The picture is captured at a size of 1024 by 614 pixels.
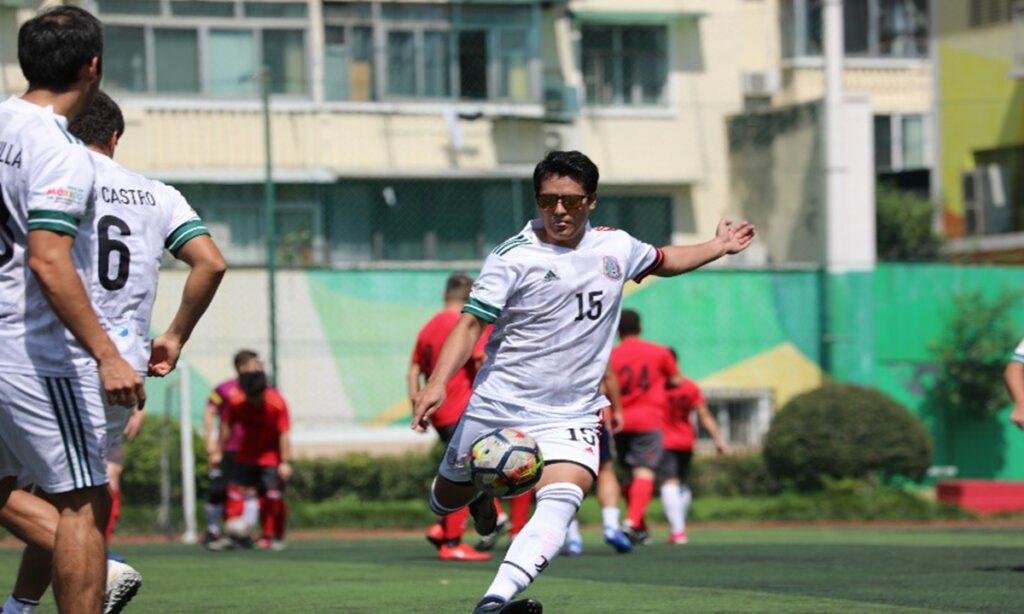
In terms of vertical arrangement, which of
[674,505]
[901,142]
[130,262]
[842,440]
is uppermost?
[901,142]

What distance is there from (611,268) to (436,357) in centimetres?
626

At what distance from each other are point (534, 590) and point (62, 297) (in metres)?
5.64

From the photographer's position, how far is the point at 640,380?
1762cm

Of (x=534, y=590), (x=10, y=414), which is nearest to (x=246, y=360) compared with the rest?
(x=534, y=590)

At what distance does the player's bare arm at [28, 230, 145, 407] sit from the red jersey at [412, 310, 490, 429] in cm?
821

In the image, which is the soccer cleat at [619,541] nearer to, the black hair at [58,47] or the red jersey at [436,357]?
the red jersey at [436,357]

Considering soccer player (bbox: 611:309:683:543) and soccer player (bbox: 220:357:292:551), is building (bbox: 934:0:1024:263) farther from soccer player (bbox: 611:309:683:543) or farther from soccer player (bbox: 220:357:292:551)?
soccer player (bbox: 220:357:292:551)

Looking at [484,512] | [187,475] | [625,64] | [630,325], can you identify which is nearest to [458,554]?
[630,325]

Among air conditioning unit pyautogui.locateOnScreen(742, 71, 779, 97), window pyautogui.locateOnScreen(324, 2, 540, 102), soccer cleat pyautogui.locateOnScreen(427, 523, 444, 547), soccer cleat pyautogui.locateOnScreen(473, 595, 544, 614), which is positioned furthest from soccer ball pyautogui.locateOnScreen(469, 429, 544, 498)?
air conditioning unit pyautogui.locateOnScreen(742, 71, 779, 97)

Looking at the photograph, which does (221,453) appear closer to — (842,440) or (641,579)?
(641,579)

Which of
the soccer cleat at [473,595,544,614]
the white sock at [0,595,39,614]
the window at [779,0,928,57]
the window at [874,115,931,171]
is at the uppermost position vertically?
the window at [779,0,928,57]

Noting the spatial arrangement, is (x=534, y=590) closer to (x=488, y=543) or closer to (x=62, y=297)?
(x=488, y=543)

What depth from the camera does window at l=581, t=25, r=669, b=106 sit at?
36188 mm

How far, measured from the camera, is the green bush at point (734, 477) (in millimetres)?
28719
